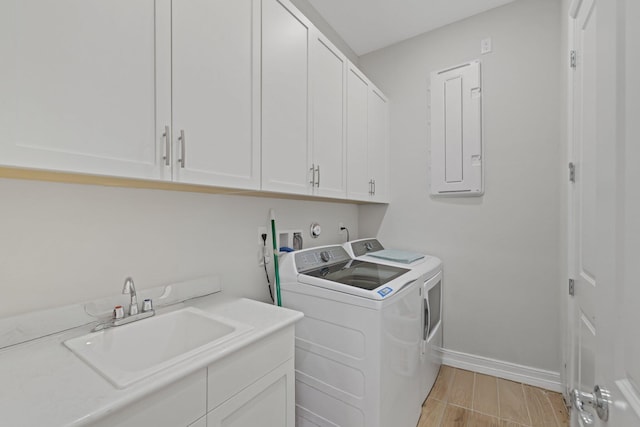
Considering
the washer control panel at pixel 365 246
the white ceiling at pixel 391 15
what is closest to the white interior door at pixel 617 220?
the washer control panel at pixel 365 246

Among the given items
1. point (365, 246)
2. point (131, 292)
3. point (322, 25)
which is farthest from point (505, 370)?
point (322, 25)

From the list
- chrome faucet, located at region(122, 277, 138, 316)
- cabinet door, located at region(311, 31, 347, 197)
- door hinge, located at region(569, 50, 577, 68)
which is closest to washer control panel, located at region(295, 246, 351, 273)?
cabinet door, located at region(311, 31, 347, 197)

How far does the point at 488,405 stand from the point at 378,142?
2121mm

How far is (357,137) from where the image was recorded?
2135mm

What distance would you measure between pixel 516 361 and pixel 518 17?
2.65 metres

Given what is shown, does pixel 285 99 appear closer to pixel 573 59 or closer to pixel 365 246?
pixel 365 246

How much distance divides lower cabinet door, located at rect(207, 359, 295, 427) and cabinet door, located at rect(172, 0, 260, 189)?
76cm

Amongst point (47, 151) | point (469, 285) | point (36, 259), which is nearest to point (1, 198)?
point (36, 259)

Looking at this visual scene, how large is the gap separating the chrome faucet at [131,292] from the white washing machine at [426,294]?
1465 millimetres

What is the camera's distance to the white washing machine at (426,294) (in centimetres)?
181

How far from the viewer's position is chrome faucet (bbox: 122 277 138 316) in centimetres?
104

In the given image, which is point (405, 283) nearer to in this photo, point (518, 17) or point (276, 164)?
point (276, 164)

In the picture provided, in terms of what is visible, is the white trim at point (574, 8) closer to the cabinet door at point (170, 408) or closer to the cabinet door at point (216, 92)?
the cabinet door at point (216, 92)

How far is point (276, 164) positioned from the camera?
4.53 feet
